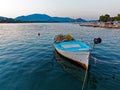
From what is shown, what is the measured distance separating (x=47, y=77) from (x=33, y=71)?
7.19ft

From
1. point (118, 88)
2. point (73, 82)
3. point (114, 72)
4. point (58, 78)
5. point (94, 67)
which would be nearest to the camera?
point (118, 88)

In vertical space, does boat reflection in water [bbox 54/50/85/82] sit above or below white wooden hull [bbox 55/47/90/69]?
below

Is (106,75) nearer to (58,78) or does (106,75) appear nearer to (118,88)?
(118,88)

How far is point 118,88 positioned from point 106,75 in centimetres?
256

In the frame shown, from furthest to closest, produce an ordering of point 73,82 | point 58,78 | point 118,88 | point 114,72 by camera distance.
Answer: point 114,72 < point 58,78 < point 73,82 < point 118,88

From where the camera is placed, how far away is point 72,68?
1512 cm

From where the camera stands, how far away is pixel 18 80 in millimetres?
12305

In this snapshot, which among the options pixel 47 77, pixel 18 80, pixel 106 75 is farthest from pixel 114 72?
pixel 18 80

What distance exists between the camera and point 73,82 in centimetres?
1194

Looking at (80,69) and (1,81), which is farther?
(80,69)

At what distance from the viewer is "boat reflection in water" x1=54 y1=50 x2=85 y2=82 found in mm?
13470

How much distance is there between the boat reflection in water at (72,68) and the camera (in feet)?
44.2

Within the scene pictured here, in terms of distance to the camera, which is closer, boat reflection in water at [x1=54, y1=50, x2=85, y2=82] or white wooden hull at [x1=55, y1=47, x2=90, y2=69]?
boat reflection in water at [x1=54, y1=50, x2=85, y2=82]

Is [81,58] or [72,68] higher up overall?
[81,58]
